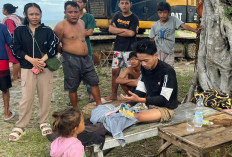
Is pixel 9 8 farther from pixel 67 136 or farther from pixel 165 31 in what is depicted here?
pixel 67 136

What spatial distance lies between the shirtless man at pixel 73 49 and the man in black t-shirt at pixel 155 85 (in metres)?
1.71

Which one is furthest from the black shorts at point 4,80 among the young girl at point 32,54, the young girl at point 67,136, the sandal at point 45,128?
the young girl at point 67,136

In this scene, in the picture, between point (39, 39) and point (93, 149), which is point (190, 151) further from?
point (39, 39)

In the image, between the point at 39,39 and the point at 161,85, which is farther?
the point at 39,39

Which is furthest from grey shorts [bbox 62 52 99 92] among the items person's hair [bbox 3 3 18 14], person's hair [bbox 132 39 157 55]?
person's hair [bbox 3 3 18 14]

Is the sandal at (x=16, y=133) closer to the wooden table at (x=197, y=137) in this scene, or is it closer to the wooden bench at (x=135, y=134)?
the wooden bench at (x=135, y=134)

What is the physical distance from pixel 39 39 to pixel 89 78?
133 centimetres

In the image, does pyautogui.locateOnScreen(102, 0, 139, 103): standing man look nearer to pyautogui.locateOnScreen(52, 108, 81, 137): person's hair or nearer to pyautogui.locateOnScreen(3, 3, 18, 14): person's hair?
pyautogui.locateOnScreen(52, 108, 81, 137): person's hair

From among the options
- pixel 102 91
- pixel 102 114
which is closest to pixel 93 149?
pixel 102 114

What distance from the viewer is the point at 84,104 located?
21.8ft

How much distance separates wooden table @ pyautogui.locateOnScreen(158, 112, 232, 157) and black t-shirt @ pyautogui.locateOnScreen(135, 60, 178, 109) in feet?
1.17

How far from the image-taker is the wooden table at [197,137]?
3176 millimetres

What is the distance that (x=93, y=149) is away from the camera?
134 inches

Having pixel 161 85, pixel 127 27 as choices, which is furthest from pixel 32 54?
pixel 127 27
